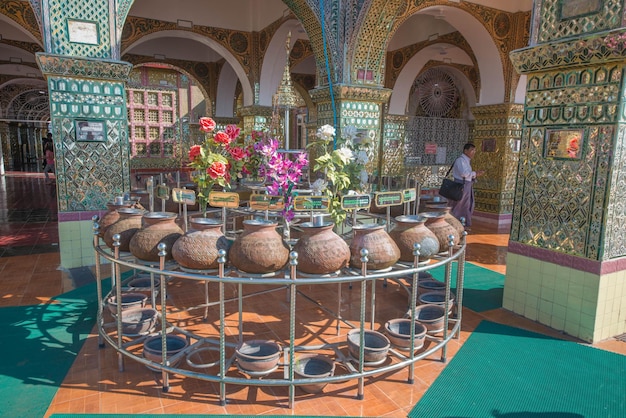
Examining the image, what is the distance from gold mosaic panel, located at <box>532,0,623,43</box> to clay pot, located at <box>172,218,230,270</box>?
114 inches

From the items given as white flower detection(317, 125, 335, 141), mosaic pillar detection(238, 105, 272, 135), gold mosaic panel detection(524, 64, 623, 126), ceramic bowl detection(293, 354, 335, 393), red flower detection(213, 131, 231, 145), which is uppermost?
mosaic pillar detection(238, 105, 272, 135)

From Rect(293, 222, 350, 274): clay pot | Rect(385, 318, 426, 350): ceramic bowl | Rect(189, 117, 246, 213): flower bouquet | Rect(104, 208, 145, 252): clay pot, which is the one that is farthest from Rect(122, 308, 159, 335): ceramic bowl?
Rect(385, 318, 426, 350): ceramic bowl

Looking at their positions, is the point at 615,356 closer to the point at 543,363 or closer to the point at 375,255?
the point at 543,363

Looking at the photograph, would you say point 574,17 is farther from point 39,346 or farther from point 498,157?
point 498,157

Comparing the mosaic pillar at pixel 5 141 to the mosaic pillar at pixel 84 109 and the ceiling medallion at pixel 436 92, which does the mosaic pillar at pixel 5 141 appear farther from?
the ceiling medallion at pixel 436 92

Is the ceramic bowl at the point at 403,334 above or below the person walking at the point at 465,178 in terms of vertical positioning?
Answer: below

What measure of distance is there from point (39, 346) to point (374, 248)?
2.38 m

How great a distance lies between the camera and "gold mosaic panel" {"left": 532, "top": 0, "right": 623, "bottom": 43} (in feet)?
9.53

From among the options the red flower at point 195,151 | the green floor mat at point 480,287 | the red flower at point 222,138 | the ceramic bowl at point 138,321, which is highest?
the red flower at point 222,138

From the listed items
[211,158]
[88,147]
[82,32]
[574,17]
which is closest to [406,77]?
[574,17]

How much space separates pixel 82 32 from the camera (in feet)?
14.6

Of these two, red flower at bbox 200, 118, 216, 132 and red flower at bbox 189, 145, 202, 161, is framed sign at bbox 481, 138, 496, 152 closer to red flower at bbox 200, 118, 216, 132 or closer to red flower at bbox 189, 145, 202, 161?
red flower at bbox 200, 118, 216, 132

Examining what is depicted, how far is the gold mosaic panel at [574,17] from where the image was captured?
9.53 feet

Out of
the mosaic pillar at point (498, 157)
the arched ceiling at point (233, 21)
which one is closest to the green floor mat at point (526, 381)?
the mosaic pillar at point (498, 157)
